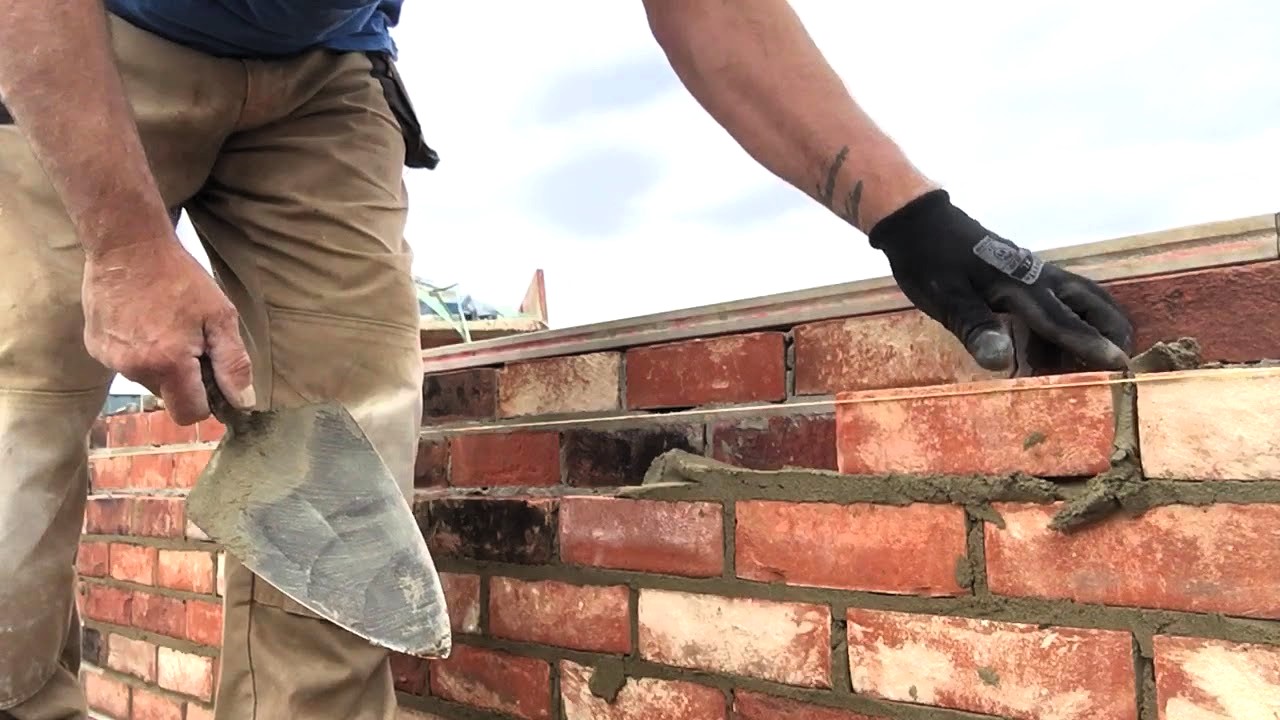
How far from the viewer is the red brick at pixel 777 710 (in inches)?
39.5

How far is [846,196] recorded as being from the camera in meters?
1.06

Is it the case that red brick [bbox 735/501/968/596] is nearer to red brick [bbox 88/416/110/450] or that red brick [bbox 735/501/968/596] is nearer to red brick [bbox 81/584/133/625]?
red brick [bbox 81/584/133/625]

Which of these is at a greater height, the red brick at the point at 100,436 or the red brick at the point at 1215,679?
the red brick at the point at 100,436

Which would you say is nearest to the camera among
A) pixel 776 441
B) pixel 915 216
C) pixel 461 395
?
pixel 915 216

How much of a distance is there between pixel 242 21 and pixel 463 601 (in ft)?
2.68

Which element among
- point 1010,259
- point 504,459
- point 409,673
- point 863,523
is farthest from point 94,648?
point 1010,259

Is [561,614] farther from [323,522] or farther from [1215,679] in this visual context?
[1215,679]

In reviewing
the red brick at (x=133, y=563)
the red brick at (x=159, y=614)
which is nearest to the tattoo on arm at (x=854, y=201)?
the red brick at (x=159, y=614)

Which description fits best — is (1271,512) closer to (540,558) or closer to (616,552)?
(616,552)

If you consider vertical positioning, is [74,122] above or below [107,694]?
above

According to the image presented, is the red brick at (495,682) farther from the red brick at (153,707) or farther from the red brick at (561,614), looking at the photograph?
the red brick at (153,707)

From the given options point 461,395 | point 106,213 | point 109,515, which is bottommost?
point 109,515

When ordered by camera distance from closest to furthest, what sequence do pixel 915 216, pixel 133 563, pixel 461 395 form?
pixel 915 216
pixel 461 395
pixel 133 563

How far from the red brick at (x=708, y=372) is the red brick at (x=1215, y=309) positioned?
371mm
